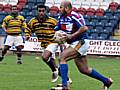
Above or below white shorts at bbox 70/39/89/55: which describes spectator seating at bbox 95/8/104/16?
below

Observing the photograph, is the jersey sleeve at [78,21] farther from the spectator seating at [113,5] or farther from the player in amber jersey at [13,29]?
the spectator seating at [113,5]

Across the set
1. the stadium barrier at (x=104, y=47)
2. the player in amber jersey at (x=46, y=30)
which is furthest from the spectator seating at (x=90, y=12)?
the player in amber jersey at (x=46, y=30)

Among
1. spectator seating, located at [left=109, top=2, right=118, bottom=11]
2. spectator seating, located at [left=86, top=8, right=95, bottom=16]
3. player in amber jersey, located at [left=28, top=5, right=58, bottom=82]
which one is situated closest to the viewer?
player in amber jersey, located at [left=28, top=5, right=58, bottom=82]

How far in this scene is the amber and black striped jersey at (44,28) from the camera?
15.2 m

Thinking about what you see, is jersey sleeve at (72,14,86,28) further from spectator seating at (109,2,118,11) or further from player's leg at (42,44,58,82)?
spectator seating at (109,2,118,11)

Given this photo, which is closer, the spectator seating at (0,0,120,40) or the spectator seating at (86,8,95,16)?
the spectator seating at (0,0,120,40)

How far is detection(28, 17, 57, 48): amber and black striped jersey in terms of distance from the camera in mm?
15164

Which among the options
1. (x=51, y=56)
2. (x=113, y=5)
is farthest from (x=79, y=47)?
(x=113, y=5)

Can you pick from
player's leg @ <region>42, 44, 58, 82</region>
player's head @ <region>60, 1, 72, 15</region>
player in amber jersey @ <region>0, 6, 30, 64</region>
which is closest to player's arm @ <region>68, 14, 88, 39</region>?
player's head @ <region>60, 1, 72, 15</region>

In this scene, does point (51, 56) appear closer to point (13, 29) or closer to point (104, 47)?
point (13, 29)

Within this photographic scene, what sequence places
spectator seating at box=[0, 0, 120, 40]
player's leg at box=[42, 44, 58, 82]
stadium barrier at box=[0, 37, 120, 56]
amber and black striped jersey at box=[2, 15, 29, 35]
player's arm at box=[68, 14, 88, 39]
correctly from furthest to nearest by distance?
spectator seating at box=[0, 0, 120, 40], stadium barrier at box=[0, 37, 120, 56], amber and black striped jersey at box=[2, 15, 29, 35], player's leg at box=[42, 44, 58, 82], player's arm at box=[68, 14, 88, 39]

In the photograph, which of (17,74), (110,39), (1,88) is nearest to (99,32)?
(110,39)

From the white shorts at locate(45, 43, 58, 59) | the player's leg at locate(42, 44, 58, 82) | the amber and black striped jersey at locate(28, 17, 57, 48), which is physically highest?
the amber and black striped jersey at locate(28, 17, 57, 48)

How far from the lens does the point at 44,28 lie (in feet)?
49.9
